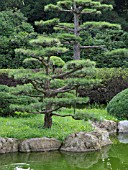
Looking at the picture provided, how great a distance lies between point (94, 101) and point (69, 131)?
4616 millimetres

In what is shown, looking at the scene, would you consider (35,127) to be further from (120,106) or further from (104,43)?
(104,43)

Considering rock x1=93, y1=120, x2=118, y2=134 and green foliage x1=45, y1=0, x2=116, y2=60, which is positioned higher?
green foliage x1=45, y1=0, x2=116, y2=60

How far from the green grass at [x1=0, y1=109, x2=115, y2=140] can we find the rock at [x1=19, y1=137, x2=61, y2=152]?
0.10m

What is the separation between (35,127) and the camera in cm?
758

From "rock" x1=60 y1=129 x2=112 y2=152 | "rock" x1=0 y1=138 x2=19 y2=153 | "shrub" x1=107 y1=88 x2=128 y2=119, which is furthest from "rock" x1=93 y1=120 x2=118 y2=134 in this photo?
"rock" x1=0 y1=138 x2=19 y2=153

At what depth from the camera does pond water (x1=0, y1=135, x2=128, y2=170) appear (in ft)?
20.2

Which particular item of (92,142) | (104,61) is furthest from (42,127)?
(104,61)

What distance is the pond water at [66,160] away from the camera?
6.14 m

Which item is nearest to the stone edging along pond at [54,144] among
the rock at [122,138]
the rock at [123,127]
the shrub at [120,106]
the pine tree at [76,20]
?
the rock at [122,138]

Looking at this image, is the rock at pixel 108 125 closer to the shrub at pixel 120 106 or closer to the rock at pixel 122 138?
the rock at pixel 122 138

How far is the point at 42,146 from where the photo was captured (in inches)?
276

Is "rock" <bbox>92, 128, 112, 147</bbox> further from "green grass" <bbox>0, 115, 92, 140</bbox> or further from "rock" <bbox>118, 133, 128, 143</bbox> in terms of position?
"rock" <bbox>118, 133, 128, 143</bbox>

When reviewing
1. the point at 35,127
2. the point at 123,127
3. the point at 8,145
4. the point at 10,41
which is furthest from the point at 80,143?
the point at 10,41

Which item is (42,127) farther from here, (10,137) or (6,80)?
(6,80)
